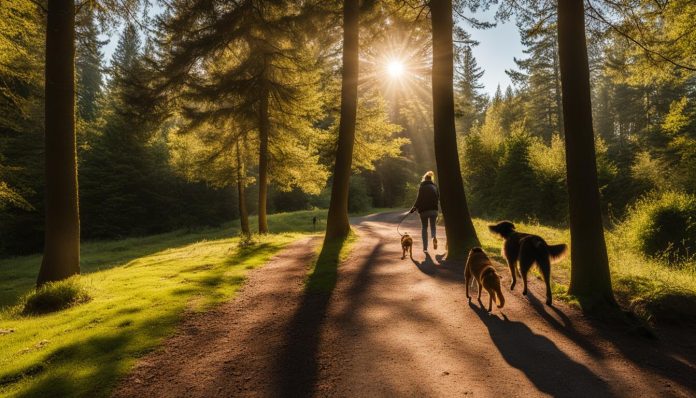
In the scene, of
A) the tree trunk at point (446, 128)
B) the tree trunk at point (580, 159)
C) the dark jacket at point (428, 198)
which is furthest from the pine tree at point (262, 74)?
the tree trunk at point (580, 159)

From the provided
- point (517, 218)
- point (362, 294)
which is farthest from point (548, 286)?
point (517, 218)

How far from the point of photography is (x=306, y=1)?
1396 cm

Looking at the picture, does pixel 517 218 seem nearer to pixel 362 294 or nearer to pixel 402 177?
pixel 362 294

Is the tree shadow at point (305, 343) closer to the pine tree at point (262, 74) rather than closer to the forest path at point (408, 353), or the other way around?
the forest path at point (408, 353)

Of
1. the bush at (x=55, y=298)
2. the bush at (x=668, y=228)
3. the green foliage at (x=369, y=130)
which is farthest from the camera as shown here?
the green foliage at (x=369, y=130)

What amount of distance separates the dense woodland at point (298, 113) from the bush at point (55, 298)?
1499 mm

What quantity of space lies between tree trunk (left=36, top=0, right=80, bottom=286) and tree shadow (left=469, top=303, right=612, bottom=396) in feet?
29.1

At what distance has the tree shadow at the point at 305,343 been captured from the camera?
3703mm

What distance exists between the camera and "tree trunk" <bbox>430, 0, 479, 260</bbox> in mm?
9422

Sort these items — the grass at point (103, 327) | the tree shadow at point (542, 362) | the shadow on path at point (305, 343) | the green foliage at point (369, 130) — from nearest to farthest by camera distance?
the tree shadow at point (542, 362), the shadow on path at point (305, 343), the grass at point (103, 327), the green foliage at point (369, 130)

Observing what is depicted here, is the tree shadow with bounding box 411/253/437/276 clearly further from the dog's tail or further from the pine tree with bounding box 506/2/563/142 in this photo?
the pine tree with bounding box 506/2/563/142

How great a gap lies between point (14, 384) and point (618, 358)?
637 cm

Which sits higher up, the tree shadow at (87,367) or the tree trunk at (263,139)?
the tree trunk at (263,139)

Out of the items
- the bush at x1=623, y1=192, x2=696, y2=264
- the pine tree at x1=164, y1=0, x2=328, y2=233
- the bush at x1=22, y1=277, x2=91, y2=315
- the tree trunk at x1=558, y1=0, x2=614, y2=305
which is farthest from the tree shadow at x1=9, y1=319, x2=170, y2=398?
the bush at x1=623, y1=192, x2=696, y2=264
